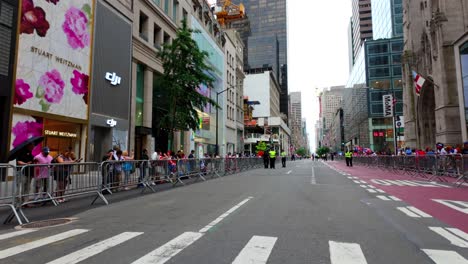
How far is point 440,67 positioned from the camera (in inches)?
1298

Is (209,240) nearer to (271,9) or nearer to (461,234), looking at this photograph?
(461,234)

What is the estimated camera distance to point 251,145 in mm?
105875

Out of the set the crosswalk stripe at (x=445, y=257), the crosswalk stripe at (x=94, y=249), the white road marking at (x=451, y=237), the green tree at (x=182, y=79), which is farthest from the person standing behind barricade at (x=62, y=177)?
the green tree at (x=182, y=79)

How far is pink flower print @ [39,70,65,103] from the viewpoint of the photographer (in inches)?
750

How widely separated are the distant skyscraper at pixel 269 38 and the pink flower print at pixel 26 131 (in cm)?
15412

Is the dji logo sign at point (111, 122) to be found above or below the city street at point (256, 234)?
above

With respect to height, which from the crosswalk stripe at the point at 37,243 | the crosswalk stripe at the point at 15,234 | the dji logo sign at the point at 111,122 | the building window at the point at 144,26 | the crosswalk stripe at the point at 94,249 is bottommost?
the crosswalk stripe at the point at 15,234

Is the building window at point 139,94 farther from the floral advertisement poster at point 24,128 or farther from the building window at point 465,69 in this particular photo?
the building window at point 465,69

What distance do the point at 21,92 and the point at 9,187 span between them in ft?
39.0

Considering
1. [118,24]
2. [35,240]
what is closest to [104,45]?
[118,24]

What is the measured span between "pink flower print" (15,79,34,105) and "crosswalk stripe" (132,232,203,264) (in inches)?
610

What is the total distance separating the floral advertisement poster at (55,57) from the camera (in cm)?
1792

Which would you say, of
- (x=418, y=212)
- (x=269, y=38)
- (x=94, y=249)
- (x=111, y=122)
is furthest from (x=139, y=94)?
(x=269, y=38)

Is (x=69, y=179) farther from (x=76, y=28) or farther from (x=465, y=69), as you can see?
(x=465, y=69)
